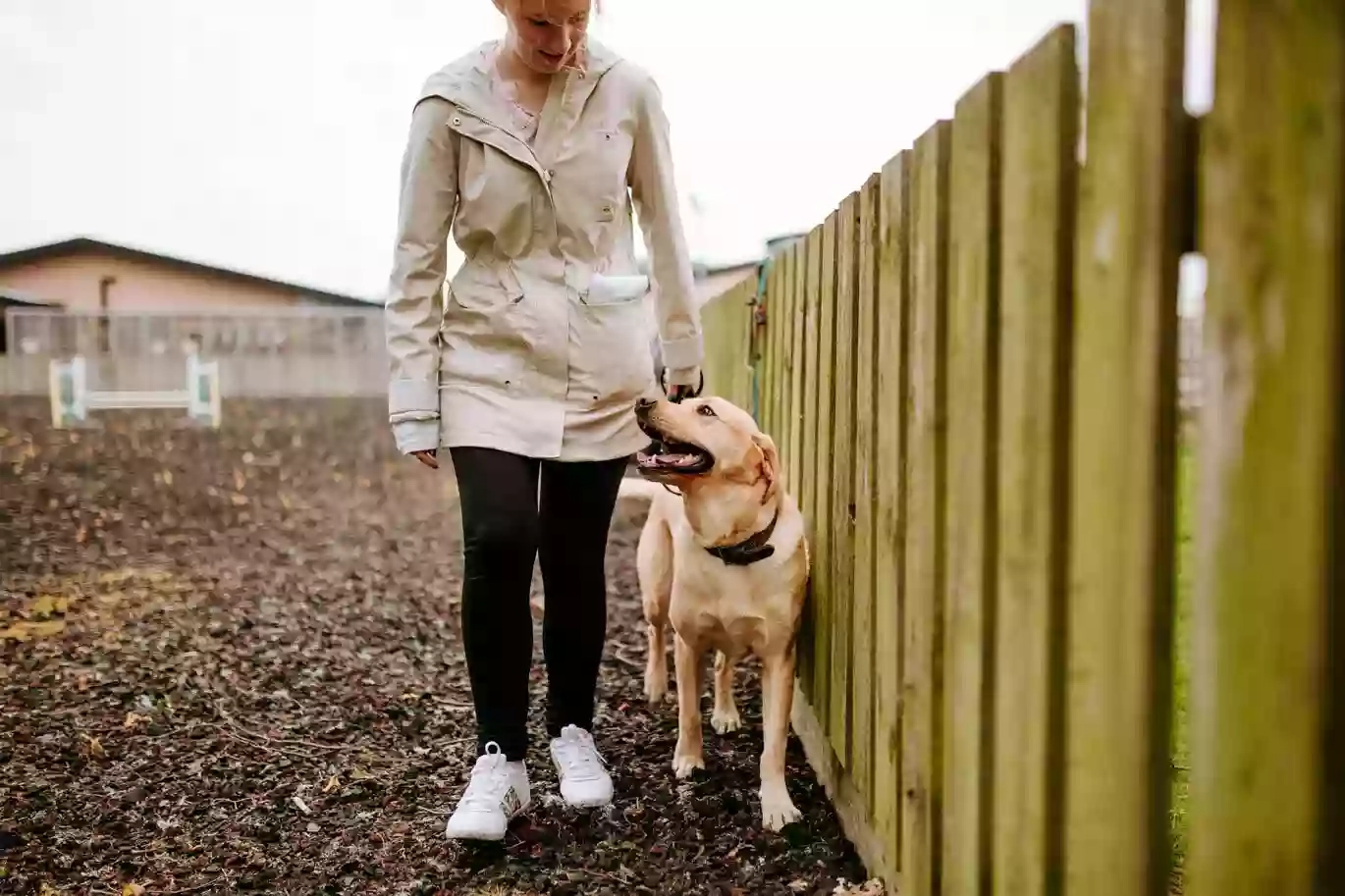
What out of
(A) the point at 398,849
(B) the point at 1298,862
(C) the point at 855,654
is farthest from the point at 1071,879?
(A) the point at 398,849

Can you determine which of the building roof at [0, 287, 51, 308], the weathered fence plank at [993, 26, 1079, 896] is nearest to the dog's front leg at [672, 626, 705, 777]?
the weathered fence plank at [993, 26, 1079, 896]

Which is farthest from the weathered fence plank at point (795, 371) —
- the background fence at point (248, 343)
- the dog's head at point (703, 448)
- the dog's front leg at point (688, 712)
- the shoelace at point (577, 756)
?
the background fence at point (248, 343)

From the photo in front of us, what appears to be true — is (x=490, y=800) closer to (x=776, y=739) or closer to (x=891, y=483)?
(x=776, y=739)

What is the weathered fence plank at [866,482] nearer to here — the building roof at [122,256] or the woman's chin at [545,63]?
the woman's chin at [545,63]

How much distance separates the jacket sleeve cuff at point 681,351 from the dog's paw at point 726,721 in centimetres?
123

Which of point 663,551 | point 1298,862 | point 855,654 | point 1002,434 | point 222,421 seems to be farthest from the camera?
point 222,421

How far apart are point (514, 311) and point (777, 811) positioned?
57.1 inches

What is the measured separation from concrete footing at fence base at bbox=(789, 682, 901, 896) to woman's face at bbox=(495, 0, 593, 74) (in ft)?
6.33

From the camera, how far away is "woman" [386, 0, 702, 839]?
2684 mm

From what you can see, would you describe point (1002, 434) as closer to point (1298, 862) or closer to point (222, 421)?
point (1298, 862)

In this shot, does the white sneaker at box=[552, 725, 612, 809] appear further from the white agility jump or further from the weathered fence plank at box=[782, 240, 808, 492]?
the white agility jump

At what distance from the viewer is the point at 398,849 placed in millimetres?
2766

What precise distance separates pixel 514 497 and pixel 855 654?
0.91m

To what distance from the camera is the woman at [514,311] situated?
8.80 feet
